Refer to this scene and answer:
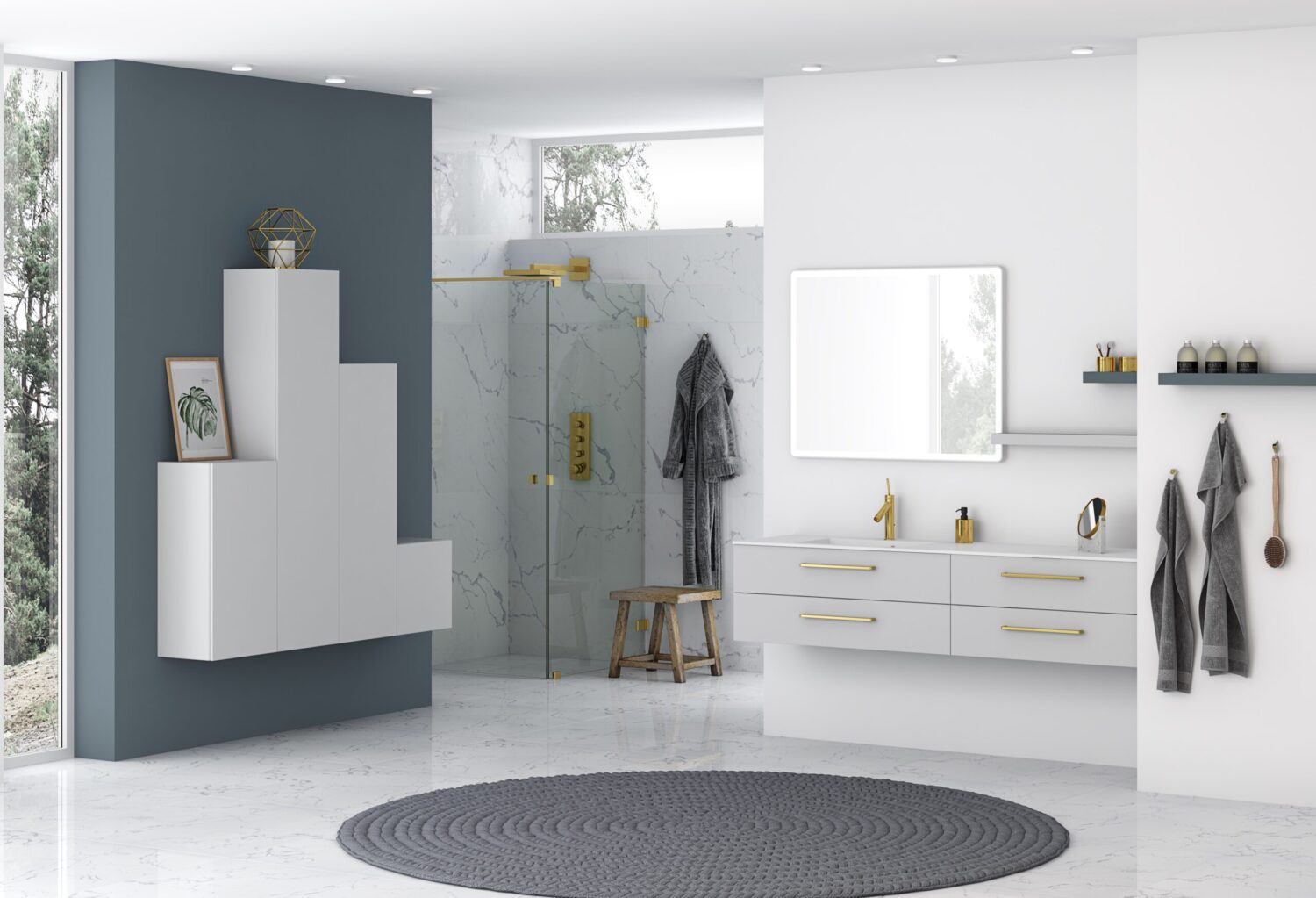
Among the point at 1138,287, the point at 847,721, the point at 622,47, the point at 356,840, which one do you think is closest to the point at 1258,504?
the point at 1138,287

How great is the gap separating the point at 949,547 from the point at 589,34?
7.43 feet

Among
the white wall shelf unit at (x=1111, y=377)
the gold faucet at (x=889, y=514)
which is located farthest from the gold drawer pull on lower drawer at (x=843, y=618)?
the white wall shelf unit at (x=1111, y=377)

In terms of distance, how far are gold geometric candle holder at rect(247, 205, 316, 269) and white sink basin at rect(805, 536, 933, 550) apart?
229 cm

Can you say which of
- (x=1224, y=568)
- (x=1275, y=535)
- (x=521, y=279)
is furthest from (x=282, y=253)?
(x=1275, y=535)

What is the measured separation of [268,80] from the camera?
7.40 meters

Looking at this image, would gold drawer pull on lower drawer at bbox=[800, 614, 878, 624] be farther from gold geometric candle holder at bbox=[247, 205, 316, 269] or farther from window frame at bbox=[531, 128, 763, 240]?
window frame at bbox=[531, 128, 763, 240]

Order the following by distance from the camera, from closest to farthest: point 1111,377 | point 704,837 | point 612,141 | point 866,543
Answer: point 704,837
point 1111,377
point 866,543
point 612,141

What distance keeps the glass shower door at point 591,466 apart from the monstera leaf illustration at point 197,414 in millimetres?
2090

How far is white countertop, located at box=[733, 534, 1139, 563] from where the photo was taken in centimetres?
655

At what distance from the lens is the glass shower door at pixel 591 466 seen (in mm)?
8867

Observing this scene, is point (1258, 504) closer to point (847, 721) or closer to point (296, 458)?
point (847, 721)

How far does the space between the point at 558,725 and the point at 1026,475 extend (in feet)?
7.18

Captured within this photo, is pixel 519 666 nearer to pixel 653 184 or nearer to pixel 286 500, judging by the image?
pixel 286 500

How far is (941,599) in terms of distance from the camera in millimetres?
6738
